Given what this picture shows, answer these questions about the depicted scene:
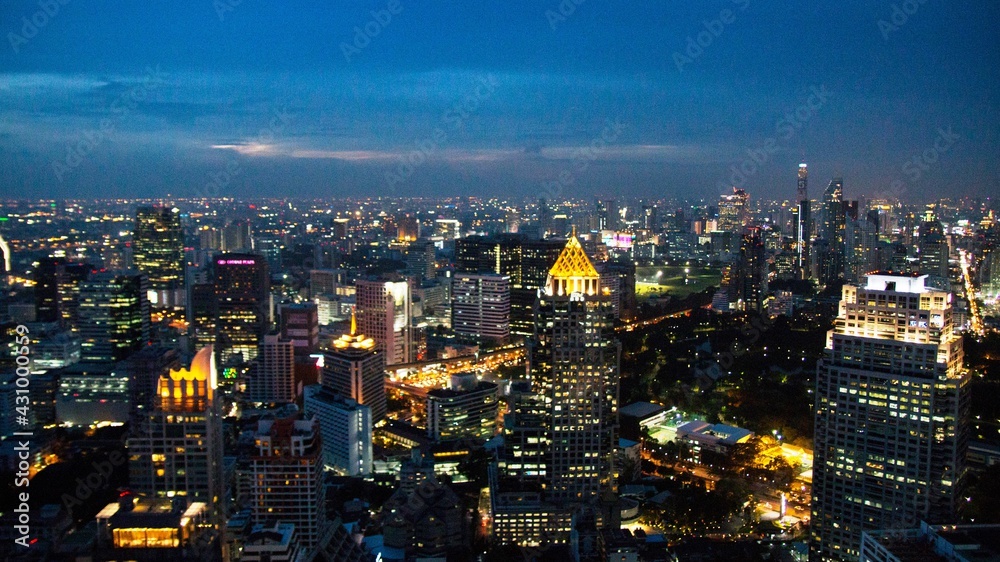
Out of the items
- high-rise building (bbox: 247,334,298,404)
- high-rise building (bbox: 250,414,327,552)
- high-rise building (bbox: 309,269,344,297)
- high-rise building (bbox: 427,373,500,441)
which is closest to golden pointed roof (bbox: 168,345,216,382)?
high-rise building (bbox: 250,414,327,552)

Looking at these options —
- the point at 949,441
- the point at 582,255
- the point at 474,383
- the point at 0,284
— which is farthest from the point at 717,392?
the point at 0,284

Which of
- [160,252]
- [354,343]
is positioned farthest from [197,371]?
[160,252]

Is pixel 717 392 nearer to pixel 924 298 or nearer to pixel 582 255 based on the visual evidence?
pixel 582 255

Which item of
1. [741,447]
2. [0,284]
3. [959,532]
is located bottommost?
[741,447]

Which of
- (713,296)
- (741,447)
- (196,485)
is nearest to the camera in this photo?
(196,485)

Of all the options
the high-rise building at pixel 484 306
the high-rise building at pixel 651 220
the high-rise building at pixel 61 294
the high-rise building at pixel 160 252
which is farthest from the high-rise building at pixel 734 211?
the high-rise building at pixel 61 294

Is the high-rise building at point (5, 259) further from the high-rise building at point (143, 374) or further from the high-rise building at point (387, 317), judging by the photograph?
the high-rise building at point (387, 317)

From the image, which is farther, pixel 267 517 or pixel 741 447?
pixel 741 447
